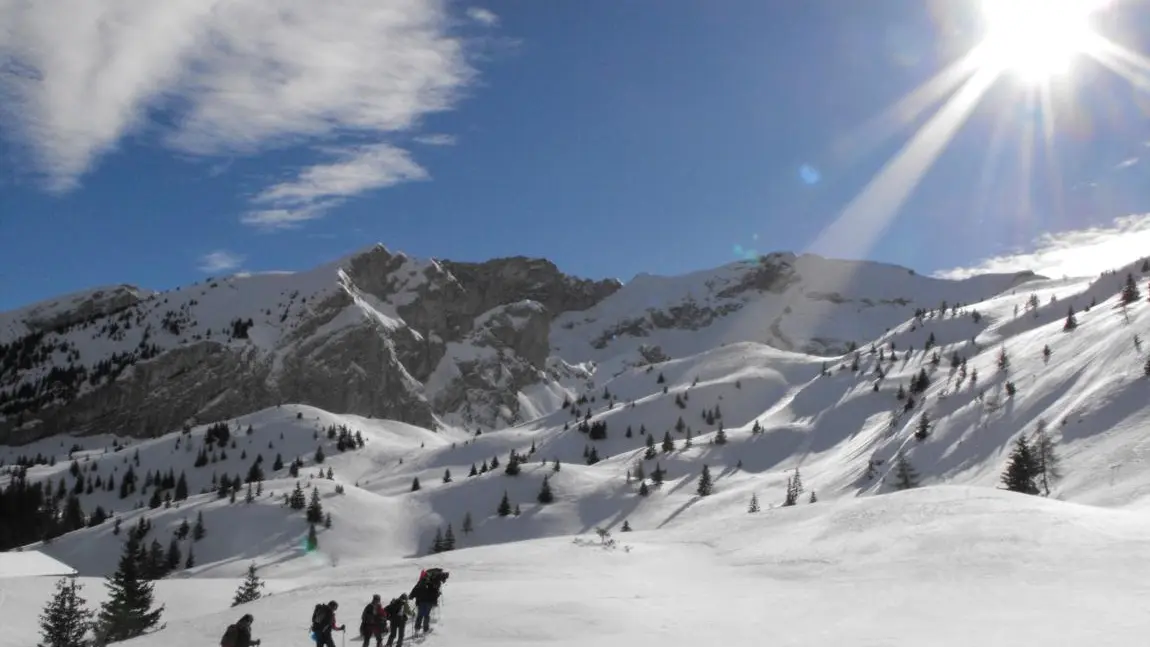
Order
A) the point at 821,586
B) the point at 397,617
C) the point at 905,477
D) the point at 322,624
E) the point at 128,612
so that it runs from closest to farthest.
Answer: the point at 322,624 → the point at 397,617 → the point at 821,586 → the point at 128,612 → the point at 905,477

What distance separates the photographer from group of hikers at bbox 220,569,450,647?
766 inches

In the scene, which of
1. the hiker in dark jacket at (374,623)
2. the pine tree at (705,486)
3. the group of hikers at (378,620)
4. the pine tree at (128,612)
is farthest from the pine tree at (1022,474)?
the pine tree at (705,486)

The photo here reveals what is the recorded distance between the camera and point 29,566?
202ft

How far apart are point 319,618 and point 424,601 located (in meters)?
3.79

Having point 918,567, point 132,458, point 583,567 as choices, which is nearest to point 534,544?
point 583,567

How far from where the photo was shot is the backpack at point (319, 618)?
2009 centimetres

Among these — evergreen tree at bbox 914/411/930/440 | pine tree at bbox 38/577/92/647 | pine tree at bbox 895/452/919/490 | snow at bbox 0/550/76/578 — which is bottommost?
pine tree at bbox 38/577/92/647

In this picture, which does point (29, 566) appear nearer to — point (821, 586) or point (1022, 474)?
point (821, 586)

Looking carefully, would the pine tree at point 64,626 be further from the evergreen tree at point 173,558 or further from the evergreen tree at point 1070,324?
the evergreen tree at point 1070,324

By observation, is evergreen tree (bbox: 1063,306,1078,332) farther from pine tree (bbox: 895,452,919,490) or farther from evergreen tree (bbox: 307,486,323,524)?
evergreen tree (bbox: 307,486,323,524)

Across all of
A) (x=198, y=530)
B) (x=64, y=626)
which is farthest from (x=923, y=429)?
(x=198, y=530)

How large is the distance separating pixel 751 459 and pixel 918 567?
360 feet

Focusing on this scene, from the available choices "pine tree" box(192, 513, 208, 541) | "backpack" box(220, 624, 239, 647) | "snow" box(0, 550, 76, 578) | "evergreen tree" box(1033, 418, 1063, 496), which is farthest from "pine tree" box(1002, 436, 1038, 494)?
"pine tree" box(192, 513, 208, 541)

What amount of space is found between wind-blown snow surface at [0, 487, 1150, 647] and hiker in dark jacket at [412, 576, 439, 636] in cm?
66
